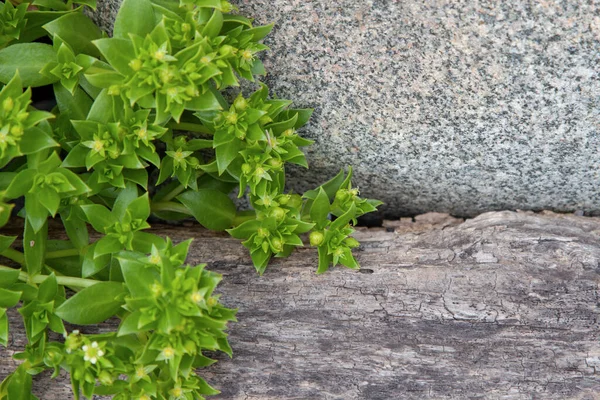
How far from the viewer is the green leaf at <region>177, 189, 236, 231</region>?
206cm

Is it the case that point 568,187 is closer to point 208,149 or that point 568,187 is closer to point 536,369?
point 536,369

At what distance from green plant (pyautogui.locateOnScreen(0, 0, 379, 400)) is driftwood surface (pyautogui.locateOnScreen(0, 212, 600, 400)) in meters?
0.10

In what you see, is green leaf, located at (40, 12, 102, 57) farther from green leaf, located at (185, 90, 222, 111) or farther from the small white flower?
the small white flower

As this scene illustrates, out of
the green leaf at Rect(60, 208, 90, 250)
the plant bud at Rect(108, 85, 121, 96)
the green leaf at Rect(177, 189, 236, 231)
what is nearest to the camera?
the plant bud at Rect(108, 85, 121, 96)

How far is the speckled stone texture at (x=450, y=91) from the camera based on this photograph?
191 centimetres

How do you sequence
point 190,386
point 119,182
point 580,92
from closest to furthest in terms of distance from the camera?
point 190,386
point 119,182
point 580,92

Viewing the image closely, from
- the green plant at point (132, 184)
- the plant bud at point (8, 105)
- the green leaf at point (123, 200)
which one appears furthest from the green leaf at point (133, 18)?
the green leaf at point (123, 200)

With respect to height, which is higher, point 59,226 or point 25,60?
point 25,60

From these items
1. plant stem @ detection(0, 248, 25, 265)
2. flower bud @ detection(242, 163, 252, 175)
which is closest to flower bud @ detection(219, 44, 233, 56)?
flower bud @ detection(242, 163, 252, 175)

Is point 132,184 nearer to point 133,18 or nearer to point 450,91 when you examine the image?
point 133,18

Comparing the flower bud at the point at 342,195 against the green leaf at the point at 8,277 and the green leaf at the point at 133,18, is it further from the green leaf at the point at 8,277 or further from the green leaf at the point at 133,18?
the green leaf at the point at 8,277

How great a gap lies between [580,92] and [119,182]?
1431 millimetres

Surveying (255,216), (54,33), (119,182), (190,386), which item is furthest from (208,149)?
(190,386)

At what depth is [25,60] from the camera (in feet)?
6.16
